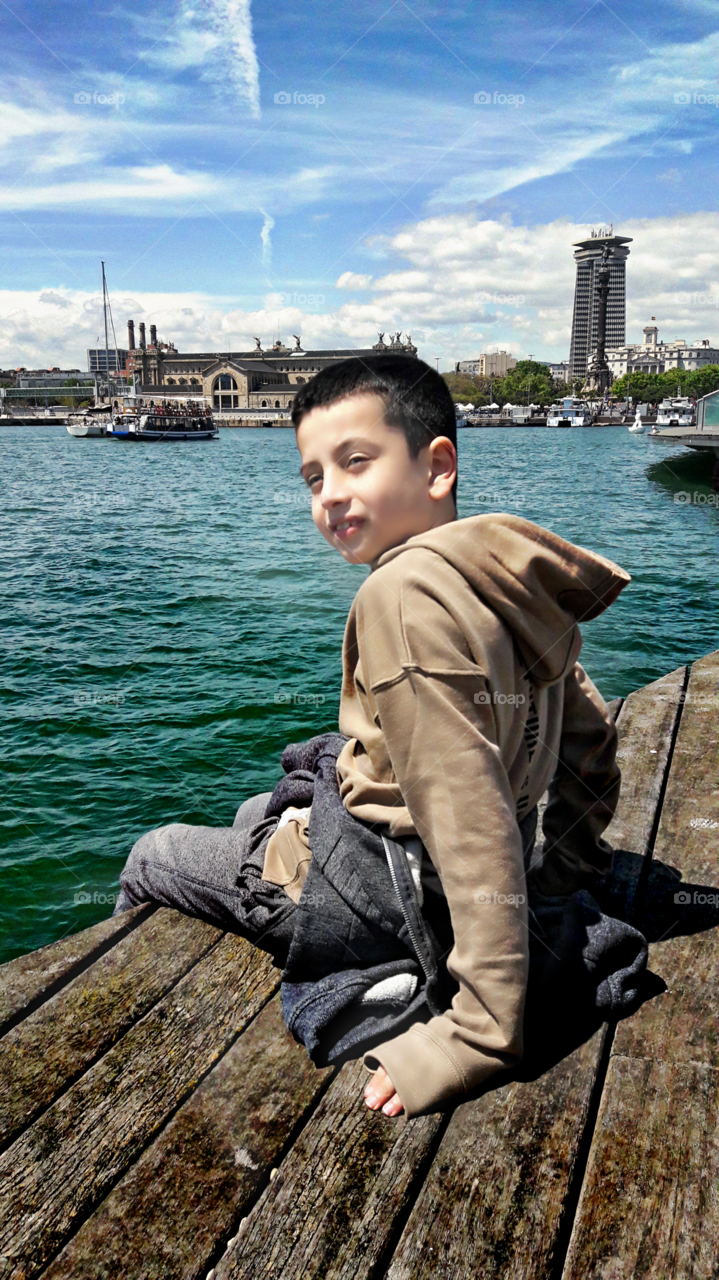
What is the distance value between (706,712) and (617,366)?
196208 mm

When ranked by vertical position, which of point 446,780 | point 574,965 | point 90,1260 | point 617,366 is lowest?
point 90,1260

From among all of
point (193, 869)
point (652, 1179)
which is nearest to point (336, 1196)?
point (652, 1179)

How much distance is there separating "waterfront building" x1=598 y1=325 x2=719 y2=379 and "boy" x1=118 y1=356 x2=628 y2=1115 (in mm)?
185580

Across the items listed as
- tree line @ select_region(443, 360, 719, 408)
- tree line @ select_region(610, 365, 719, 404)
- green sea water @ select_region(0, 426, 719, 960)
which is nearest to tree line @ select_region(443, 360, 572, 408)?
tree line @ select_region(443, 360, 719, 408)

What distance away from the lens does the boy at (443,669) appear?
143 cm

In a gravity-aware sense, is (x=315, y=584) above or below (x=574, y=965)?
below

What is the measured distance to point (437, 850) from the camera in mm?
1461

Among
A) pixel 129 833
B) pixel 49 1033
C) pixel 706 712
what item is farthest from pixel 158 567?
pixel 49 1033

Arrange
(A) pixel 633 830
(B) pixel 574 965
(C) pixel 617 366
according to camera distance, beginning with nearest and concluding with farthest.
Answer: (B) pixel 574 965, (A) pixel 633 830, (C) pixel 617 366

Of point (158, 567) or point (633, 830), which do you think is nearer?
point (633, 830)

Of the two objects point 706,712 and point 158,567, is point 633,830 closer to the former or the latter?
point 706,712

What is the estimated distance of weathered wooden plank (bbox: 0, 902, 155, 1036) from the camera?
1.91 metres

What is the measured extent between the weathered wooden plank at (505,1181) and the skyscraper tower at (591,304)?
5798 inches

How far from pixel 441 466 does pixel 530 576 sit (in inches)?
11.4
